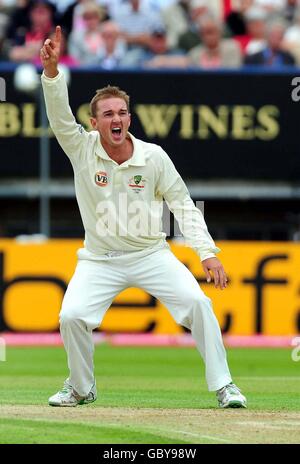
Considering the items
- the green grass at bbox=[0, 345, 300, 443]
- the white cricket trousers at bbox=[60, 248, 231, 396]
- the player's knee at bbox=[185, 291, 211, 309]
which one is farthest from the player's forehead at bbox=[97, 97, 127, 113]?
the green grass at bbox=[0, 345, 300, 443]

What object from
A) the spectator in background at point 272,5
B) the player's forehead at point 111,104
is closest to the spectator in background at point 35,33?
the spectator in background at point 272,5

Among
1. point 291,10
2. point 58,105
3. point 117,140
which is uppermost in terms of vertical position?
point 291,10

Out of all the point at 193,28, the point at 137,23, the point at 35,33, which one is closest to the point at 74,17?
the point at 35,33

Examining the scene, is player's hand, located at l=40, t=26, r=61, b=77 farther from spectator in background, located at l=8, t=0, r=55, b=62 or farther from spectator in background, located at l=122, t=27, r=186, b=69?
spectator in background, located at l=122, t=27, r=186, b=69

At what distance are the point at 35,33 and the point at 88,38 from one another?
0.91 meters

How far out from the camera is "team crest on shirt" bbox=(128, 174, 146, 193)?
364 inches

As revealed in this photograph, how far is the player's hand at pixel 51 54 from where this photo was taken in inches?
342

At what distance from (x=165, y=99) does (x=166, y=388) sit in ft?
36.0

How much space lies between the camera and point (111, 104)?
9125 millimetres

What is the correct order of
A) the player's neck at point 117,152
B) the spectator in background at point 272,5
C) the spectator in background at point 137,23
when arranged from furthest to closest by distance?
the spectator in background at point 272,5 → the spectator in background at point 137,23 → the player's neck at point 117,152

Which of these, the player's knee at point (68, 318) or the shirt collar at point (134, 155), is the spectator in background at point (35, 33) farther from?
the player's knee at point (68, 318)

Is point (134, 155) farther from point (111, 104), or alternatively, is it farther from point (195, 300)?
point (195, 300)

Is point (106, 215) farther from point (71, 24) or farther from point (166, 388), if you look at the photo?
point (71, 24)

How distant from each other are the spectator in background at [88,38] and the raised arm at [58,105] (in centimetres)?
1227
